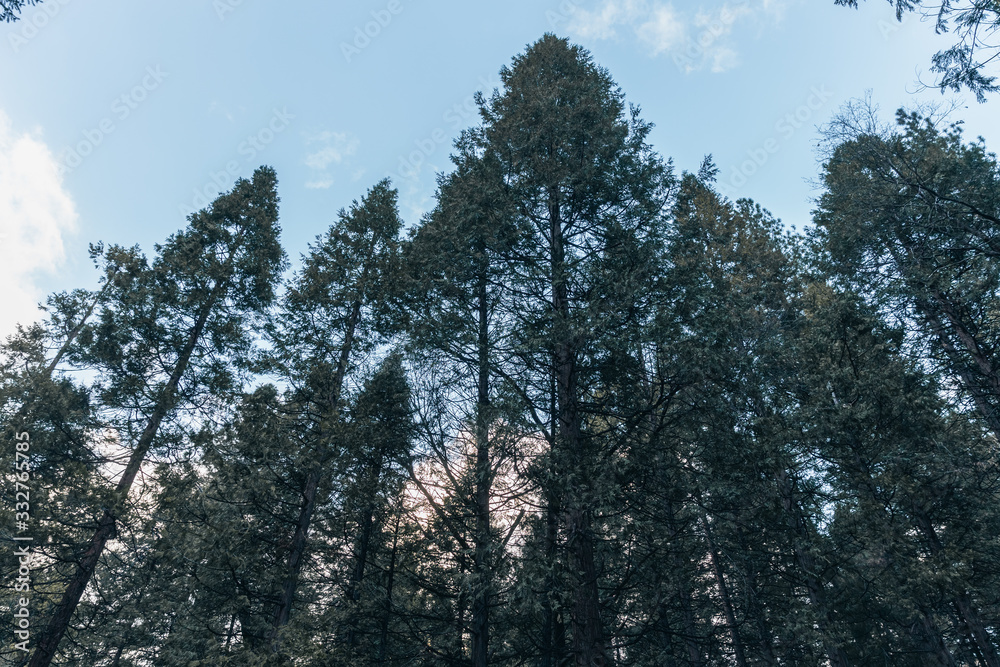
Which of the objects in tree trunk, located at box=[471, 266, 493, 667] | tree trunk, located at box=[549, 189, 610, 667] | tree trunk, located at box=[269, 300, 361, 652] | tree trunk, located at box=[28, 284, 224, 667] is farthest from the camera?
tree trunk, located at box=[28, 284, 224, 667]

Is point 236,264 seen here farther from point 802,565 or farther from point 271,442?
point 802,565

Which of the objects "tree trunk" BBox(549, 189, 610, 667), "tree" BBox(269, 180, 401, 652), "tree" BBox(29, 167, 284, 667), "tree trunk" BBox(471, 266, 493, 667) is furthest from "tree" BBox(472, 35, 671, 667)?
"tree" BBox(29, 167, 284, 667)

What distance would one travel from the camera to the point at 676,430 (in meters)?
8.58

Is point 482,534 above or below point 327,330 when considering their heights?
below

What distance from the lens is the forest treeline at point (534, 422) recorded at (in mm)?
7602

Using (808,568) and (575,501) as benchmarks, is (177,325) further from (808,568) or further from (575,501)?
(808,568)

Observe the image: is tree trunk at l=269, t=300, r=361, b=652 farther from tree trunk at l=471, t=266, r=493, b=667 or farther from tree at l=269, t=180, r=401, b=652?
tree trunk at l=471, t=266, r=493, b=667

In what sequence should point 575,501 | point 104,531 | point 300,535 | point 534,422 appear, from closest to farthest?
point 575,501, point 534,422, point 300,535, point 104,531

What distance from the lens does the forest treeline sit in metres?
7.60

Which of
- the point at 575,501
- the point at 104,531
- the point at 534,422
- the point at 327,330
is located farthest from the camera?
the point at 327,330

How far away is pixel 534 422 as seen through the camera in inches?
318

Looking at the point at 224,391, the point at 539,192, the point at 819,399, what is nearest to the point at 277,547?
the point at 224,391

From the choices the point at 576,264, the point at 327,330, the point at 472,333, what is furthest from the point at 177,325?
the point at 576,264

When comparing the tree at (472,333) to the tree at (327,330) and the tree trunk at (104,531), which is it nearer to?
the tree at (327,330)
